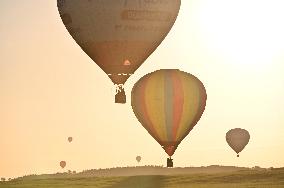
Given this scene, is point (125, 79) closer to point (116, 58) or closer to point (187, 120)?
point (116, 58)

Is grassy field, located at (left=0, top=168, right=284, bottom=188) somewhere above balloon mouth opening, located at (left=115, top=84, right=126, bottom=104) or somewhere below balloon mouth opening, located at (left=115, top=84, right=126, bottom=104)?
below

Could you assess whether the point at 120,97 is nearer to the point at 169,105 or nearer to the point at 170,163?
the point at 169,105

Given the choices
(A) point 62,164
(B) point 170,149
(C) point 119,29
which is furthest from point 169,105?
(A) point 62,164

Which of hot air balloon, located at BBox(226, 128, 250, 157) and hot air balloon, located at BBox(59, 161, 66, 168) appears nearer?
hot air balloon, located at BBox(226, 128, 250, 157)

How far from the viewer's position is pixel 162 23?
32562mm

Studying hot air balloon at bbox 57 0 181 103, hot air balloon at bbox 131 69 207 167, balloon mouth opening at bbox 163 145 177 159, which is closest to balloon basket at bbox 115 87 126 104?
hot air balloon at bbox 57 0 181 103

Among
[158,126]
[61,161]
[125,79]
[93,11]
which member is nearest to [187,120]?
[158,126]

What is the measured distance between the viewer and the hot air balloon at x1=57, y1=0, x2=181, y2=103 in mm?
31484

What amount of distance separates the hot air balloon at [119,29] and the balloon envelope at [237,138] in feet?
74.8

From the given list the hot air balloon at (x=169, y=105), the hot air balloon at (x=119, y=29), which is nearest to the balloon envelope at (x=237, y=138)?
the hot air balloon at (x=169, y=105)

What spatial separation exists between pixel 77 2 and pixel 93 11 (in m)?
0.91

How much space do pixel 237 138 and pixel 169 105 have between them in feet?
64.2

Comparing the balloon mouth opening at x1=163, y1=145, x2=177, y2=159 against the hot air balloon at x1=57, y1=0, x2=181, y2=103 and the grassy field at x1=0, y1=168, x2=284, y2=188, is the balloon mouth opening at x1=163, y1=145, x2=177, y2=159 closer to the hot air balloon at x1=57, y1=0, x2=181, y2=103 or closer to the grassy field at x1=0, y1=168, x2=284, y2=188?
the hot air balloon at x1=57, y1=0, x2=181, y2=103

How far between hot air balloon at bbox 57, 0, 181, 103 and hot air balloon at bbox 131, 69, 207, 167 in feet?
10.9
